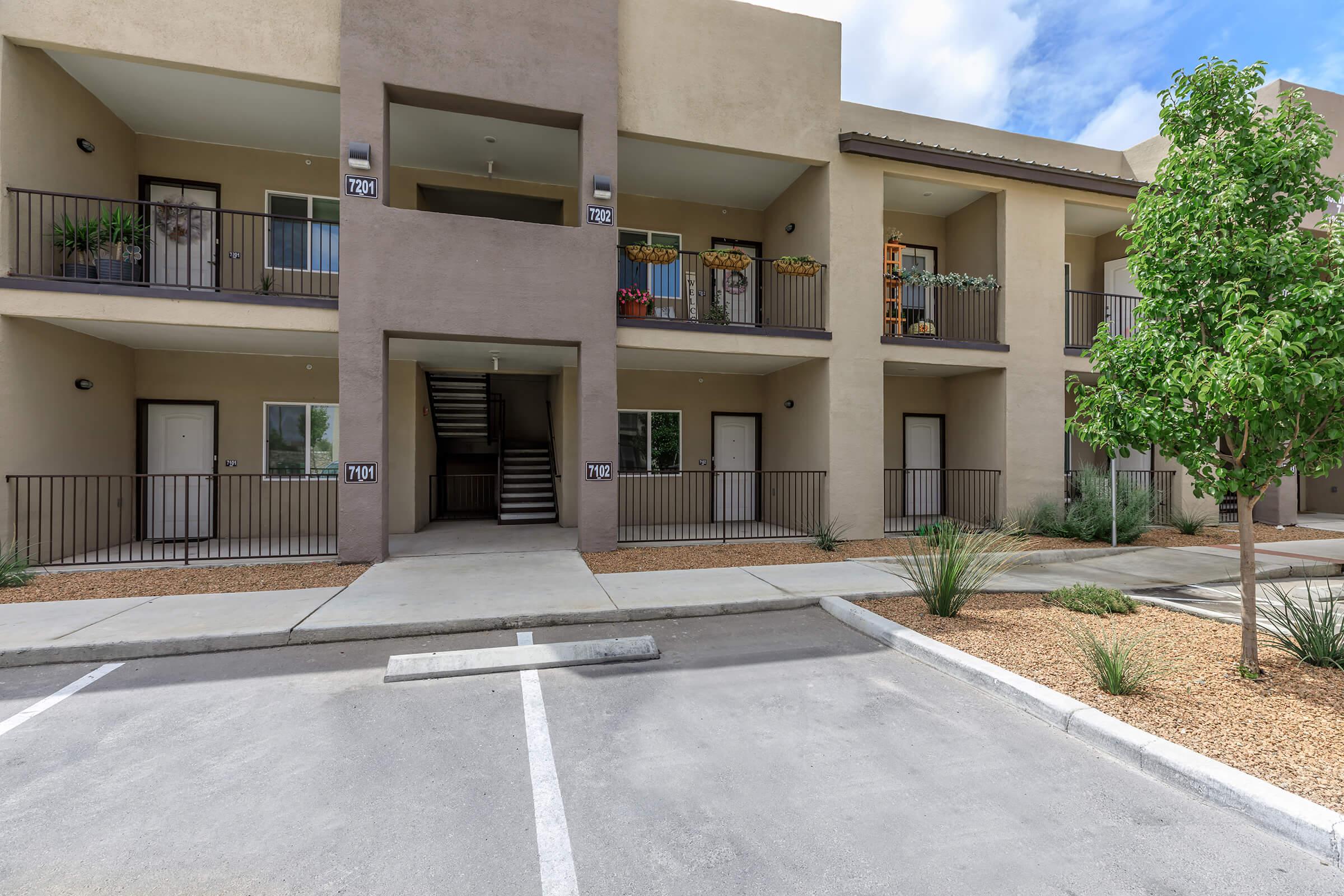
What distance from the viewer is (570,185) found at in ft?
39.3

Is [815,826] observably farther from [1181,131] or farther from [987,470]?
[987,470]

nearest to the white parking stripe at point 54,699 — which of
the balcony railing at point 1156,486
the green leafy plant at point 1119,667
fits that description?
the green leafy plant at point 1119,667

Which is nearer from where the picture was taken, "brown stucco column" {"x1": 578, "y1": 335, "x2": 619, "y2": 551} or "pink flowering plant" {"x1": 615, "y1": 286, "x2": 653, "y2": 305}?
"brown stucco column" {"x1": 578, "y1": 335, "x2": 619, "y2": 551}

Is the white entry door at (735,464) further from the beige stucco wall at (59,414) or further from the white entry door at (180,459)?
the beige stucco wall at (59,414)

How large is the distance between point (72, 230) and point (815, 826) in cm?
1180

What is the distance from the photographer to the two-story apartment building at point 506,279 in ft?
27.6

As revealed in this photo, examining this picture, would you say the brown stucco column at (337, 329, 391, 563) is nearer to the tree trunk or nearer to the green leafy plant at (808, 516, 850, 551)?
the green leafy plant at (808, 516, 850, 551)

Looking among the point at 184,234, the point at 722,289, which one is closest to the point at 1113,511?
the point at 722,289

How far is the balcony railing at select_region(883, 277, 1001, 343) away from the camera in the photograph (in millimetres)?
11953

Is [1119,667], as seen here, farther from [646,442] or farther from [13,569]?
[13,569]

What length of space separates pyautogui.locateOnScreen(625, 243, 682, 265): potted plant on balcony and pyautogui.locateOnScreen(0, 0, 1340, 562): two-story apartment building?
6 centimetres

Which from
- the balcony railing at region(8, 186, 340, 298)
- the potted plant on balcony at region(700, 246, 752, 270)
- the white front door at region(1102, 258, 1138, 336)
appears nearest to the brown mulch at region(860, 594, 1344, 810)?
the potted plant on balcony at region(700, 246, 752, 270)

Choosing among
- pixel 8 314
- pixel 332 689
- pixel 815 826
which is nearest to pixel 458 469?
pixel 8 314

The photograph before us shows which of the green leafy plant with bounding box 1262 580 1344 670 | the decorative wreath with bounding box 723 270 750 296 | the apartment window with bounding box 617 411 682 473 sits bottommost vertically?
the green leafy plant with bounding box 1262 580 1344 670
